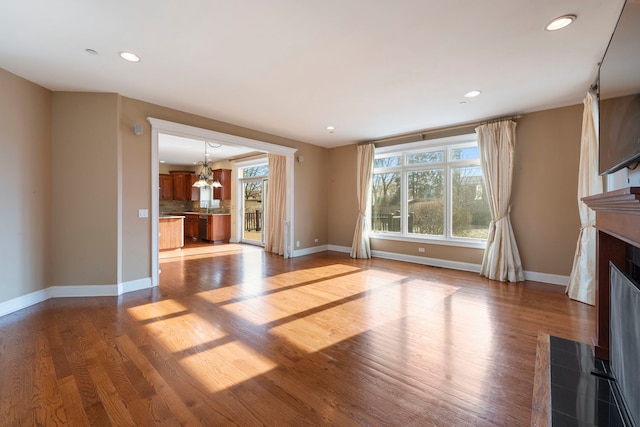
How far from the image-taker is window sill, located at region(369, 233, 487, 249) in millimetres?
5102

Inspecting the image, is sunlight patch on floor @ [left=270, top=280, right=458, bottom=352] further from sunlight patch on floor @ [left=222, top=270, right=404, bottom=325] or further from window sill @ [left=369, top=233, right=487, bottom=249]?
window sill @ [left=369, top=233, right=487, bottom=249]

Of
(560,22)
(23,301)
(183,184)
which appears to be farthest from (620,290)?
(183,184)

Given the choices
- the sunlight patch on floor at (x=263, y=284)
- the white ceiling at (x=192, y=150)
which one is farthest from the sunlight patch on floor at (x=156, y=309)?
the white ceiling at (x=192, y=150)

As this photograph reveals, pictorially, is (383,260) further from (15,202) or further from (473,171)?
(15,202)

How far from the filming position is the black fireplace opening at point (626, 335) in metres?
1.47

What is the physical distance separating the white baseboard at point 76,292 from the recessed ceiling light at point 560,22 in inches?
219

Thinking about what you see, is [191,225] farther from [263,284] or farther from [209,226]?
[263,284]

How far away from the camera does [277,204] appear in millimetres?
6930

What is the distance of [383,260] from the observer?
6.13m

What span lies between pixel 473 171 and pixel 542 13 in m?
3.32

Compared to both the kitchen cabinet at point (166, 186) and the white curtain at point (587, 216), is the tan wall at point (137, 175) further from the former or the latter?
the kitchen cabinet at point (166, 186)

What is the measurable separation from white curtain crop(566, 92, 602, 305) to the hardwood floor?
0.25m

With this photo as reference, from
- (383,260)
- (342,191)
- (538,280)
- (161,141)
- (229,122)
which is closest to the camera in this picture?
(538,280)

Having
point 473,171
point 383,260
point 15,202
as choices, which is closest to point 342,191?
point 383,260
